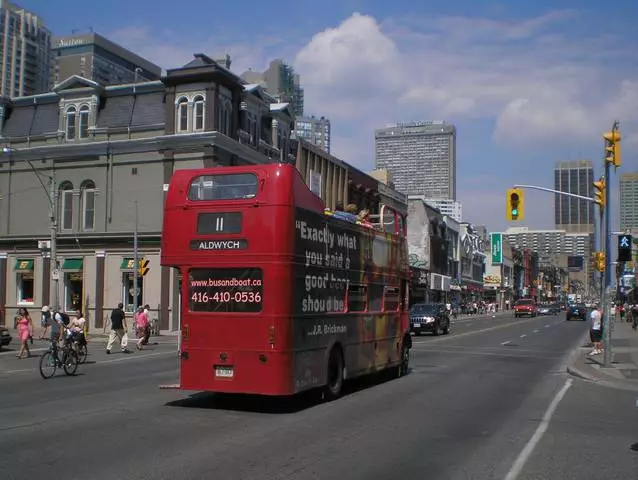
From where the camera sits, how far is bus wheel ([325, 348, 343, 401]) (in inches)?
537

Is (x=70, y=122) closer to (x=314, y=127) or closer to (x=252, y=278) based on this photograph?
(x=252, y=278)

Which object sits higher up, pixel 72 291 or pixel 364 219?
pixel 364 219

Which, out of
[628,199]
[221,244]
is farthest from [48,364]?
[628,199]

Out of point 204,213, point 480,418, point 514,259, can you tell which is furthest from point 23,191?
point 514,259

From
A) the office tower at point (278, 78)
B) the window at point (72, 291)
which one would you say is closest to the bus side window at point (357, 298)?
the window at point (72, 291)

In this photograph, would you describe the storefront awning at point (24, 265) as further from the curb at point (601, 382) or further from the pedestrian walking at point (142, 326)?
the curb at point (601, 382)

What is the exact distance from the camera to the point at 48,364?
59.5 ft

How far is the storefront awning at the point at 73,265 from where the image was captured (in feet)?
136

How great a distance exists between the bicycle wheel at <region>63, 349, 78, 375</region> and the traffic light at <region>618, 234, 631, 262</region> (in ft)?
56.8

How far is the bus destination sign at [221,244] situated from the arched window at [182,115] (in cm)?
2802

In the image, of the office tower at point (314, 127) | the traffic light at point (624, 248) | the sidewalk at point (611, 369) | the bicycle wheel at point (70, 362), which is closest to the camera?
the sidewalk at point (611, 369)

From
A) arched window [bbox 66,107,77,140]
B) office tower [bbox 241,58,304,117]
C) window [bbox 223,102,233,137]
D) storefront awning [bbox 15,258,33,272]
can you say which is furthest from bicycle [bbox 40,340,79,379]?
office tower [bbox 241,58,304,117]

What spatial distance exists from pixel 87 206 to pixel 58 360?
2489 centimetres

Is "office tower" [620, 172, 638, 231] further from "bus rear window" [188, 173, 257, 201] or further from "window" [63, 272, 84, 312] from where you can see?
"bus rear window" [188, 173, 257, 201]
